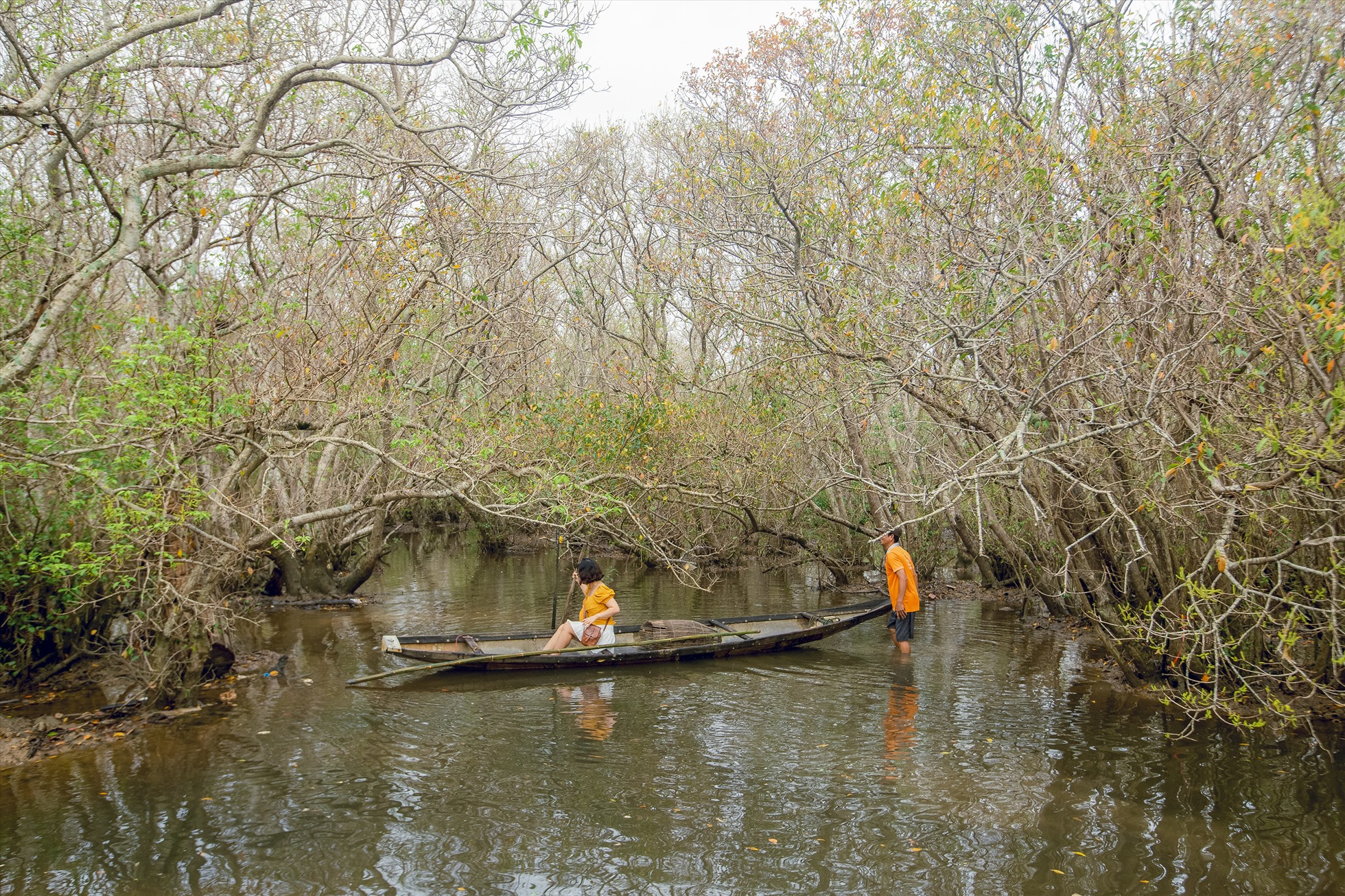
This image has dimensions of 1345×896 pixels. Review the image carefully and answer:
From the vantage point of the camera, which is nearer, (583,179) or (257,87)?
(257,87)

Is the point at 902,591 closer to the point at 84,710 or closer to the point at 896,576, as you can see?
the point at 896,576

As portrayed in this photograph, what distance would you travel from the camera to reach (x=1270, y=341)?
605cm

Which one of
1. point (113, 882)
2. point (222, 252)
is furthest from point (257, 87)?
point (113, 882)

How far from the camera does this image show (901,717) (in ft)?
28.2

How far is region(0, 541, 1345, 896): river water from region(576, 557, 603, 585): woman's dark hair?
1.18 m

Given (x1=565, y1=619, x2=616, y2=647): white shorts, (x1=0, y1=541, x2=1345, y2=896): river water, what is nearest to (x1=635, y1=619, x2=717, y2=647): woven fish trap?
(x1=565, y1=619, x2=616, y2=647): white shorts

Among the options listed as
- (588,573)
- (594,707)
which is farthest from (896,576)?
(594,707)

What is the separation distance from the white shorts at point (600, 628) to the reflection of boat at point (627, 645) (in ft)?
0.39

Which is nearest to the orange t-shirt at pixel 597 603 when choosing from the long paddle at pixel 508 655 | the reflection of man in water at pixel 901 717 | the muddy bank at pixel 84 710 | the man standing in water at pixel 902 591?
the long paddle at pixel 508 655

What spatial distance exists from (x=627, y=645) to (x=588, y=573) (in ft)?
3.50

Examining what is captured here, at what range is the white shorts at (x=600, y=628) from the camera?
407 inches

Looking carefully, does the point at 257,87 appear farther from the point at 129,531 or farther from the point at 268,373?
the point at 129,531

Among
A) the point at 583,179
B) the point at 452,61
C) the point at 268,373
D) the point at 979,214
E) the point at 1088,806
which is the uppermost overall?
the point at 583,179

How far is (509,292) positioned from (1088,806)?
10.4m
